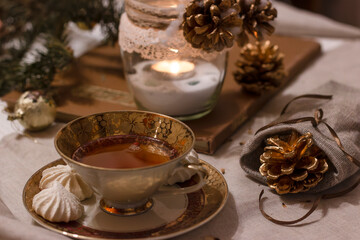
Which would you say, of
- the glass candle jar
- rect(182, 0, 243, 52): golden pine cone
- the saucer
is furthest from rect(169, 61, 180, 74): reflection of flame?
the saucer

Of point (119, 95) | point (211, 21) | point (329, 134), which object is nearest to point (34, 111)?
point (119, 95)

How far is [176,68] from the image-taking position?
0.70 m

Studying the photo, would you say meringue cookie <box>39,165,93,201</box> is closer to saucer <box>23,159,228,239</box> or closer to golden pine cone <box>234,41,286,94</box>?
saucer <box>23,159,228,239</box>

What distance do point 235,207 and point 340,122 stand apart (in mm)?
190

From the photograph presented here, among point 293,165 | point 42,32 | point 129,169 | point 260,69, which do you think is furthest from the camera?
point 42,32

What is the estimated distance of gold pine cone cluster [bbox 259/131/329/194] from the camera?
542mm

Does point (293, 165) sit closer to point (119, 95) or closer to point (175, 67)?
point (175, 67)

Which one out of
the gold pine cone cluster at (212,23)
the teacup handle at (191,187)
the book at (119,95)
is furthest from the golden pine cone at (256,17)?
the teacup handle at (191,187)

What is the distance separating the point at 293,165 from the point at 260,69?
0.29 m

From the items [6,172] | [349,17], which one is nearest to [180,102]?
[6,172]

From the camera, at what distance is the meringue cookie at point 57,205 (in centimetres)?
47

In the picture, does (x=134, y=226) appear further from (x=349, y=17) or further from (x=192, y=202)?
(x=349, y=17)

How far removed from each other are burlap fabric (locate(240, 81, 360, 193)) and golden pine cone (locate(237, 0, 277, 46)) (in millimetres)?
124

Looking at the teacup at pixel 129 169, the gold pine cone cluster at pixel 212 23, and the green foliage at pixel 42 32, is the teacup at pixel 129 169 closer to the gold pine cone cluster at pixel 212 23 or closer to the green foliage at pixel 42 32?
the gold pine cone cluster at pixel 212 23
